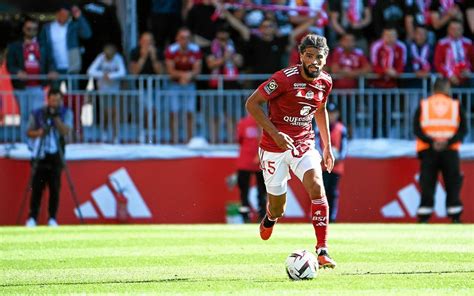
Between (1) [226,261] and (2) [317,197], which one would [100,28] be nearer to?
(1) [226,261]

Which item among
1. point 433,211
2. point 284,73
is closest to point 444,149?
point 433,211

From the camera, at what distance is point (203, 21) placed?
22062 millimetres

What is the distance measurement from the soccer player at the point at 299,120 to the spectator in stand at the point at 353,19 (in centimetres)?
986

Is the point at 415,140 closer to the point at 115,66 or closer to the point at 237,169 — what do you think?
the point at 237,169

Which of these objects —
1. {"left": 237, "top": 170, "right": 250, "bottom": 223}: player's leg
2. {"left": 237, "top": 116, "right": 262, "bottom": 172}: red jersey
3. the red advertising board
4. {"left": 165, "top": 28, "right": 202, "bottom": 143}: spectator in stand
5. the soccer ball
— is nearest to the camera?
the soccer ball

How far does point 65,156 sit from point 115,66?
1902 mm

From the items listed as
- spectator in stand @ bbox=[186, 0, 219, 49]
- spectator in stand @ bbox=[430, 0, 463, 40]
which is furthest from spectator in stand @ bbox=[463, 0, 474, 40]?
spectator in stand @ bbox=[186, 0, 219, 49]

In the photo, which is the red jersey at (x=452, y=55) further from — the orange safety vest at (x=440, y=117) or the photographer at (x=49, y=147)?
the photographer at (x=49, y=147)

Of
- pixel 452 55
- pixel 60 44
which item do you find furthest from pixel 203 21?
pixel 452 55

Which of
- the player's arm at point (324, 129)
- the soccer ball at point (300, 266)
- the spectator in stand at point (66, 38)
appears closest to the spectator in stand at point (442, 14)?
the spectator in stand at point (66, 38)

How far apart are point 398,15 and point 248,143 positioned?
376 cm

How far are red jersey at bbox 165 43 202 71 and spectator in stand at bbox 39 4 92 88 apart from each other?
5.10ft

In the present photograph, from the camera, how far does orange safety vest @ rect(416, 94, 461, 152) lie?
2041 centimetres

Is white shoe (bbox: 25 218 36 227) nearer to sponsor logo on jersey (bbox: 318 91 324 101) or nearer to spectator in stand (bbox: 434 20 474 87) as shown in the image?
spectator in stand (bbox: 434 20 474 87)
